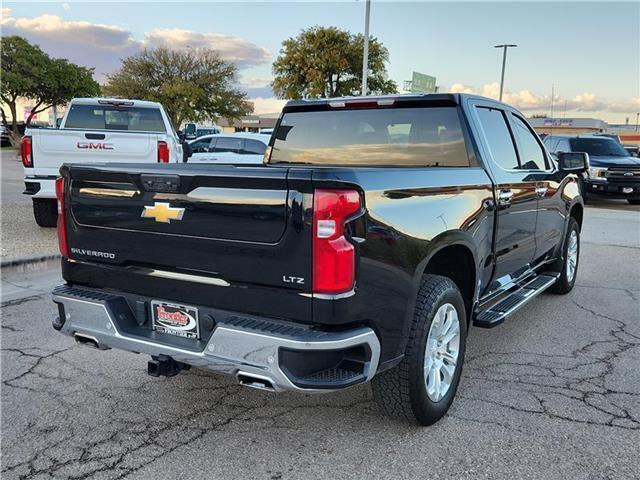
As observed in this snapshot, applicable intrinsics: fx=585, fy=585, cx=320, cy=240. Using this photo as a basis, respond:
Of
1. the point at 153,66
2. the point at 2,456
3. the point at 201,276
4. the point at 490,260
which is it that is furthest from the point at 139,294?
the point at 153,66

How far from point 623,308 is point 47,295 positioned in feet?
19.4

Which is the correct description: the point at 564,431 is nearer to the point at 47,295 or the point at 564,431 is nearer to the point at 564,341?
the point at 564,341

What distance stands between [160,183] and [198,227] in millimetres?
328

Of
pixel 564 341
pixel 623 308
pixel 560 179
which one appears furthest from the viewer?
pixel 623 308

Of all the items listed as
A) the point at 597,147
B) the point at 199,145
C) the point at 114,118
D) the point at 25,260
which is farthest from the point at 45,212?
the point at 597,147

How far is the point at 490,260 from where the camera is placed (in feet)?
13.4

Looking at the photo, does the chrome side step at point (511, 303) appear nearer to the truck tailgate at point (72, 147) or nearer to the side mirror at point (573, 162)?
the side mirror at point (573, 162)

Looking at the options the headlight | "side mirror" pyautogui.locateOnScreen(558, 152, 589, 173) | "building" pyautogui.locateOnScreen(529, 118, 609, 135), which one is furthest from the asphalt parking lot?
"building" pyautogui.locateOnScreen(529, 118, 609, 135)

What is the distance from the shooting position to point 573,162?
582 centimetres

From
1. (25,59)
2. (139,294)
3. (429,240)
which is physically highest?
(25,59)

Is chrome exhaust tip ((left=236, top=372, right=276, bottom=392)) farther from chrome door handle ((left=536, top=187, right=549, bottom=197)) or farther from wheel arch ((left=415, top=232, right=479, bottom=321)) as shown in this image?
chrome door handle ((left=536, top=187, right=549, bottom=197))

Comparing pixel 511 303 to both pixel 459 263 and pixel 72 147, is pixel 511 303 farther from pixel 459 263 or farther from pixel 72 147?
pixel 72 147

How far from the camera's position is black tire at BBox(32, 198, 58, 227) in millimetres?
9391

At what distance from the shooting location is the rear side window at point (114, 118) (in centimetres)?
1009
